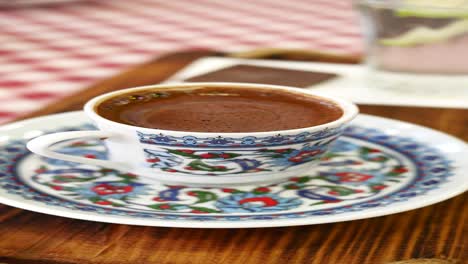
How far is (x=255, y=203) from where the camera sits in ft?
1.81

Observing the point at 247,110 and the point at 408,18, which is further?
the point at 408,18

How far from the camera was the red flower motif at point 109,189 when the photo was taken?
0.57 meters

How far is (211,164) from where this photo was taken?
1.86ft

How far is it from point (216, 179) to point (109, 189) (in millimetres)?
74

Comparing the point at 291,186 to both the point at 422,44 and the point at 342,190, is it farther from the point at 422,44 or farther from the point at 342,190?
the point at 422,44

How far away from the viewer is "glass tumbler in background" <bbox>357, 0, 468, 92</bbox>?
1095 mm

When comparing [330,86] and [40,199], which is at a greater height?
[330,86]

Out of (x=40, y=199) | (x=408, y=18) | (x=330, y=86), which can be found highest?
(x=408, y=18)

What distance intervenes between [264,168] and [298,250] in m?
0.09

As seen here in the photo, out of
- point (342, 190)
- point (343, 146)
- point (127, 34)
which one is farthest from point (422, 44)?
point (127, 34)

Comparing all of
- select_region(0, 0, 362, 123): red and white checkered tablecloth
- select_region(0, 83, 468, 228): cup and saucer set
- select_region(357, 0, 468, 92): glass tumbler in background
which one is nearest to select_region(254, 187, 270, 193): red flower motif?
select_region(0, 83, 468, 228): cup and saucer set

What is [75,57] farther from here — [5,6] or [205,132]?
[205,132]

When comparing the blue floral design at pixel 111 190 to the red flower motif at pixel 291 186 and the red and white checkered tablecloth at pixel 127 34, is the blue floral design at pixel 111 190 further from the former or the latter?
the red and white checkered tablecloth at pixel 127 34

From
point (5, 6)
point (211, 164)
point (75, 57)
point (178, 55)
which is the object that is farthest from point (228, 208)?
point (5, 6)
